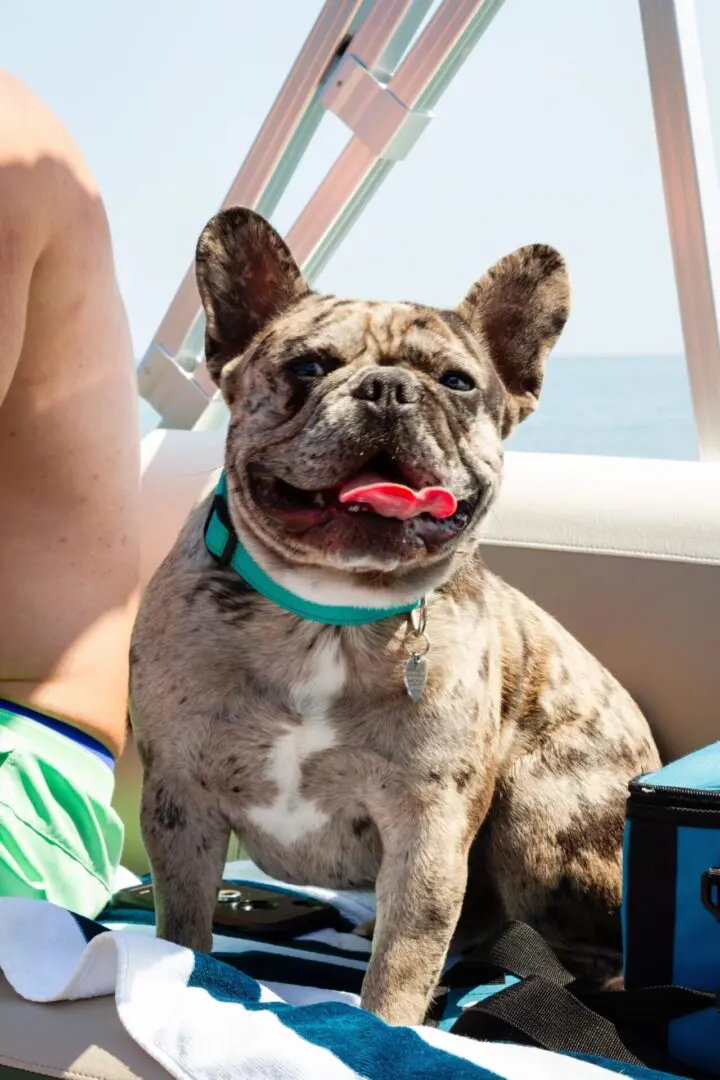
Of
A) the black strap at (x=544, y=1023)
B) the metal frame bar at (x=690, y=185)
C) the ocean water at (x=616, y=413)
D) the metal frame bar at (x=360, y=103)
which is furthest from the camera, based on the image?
the ocean water at (x=616, y=413)

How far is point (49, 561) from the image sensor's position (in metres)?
1.48

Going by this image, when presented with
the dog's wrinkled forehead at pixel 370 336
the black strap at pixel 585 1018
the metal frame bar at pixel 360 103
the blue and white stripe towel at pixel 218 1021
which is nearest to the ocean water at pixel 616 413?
the metal frame bar at pixel 360 103

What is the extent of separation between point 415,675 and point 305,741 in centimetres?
12

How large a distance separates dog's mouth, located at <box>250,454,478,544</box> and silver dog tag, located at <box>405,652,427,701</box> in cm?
13

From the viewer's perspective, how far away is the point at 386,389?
43.4 inches

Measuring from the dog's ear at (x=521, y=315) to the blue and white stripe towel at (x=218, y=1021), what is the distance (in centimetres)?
64

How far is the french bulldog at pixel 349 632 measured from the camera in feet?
3.66

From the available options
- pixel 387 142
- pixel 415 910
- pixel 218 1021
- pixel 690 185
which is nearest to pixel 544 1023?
pixel 415 910

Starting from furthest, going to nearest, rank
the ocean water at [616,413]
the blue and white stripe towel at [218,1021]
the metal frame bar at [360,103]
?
the ocean water at [616,413] → the metal frame bar at [360,103] → the blue and white stripe towel at [218,1021]

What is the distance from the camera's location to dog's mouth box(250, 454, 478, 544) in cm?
108

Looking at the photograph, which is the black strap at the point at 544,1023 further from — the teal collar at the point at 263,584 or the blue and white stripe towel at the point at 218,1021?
the teal collar at the point at 263,584

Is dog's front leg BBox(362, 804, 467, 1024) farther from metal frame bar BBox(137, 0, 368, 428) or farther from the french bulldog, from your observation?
metal frame bar BBox(137, 0, 368, 428)

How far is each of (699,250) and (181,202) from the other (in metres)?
9.89

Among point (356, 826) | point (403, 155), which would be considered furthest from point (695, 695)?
point (403, 155)
